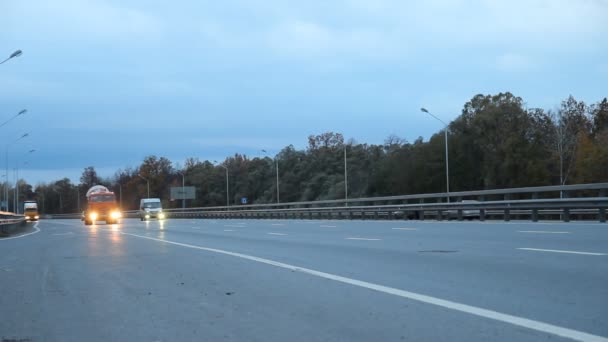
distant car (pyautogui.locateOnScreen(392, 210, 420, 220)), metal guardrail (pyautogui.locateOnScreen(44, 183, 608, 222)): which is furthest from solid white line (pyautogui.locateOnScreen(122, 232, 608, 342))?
distant car (pyautogui.locateOnScreen(392, 210, 420, 220))

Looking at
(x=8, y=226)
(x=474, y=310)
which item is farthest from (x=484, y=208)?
(x=8, y=226)

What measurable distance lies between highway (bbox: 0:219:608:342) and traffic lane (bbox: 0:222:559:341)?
A: 0.02 m

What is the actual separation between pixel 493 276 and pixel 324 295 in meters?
2.49

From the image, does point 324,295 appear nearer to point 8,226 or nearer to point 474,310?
point 474,310

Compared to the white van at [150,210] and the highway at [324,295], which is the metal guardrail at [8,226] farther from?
the white van at [150,210]

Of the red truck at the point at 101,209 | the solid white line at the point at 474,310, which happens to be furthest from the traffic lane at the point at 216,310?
the red truck at the point at 101,209

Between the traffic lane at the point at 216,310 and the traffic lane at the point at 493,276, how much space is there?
0.65 meters

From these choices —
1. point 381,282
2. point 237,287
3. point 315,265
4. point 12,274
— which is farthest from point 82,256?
point 381,282

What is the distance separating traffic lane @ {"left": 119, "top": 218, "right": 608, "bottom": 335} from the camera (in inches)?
280

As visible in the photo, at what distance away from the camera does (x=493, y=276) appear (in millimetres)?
9633

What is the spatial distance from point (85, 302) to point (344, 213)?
118 feet

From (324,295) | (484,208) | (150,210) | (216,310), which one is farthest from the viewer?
(150,210)

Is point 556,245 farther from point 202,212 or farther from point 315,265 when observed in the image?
point 202,212

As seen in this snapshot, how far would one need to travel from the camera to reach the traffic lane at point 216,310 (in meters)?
6.45
